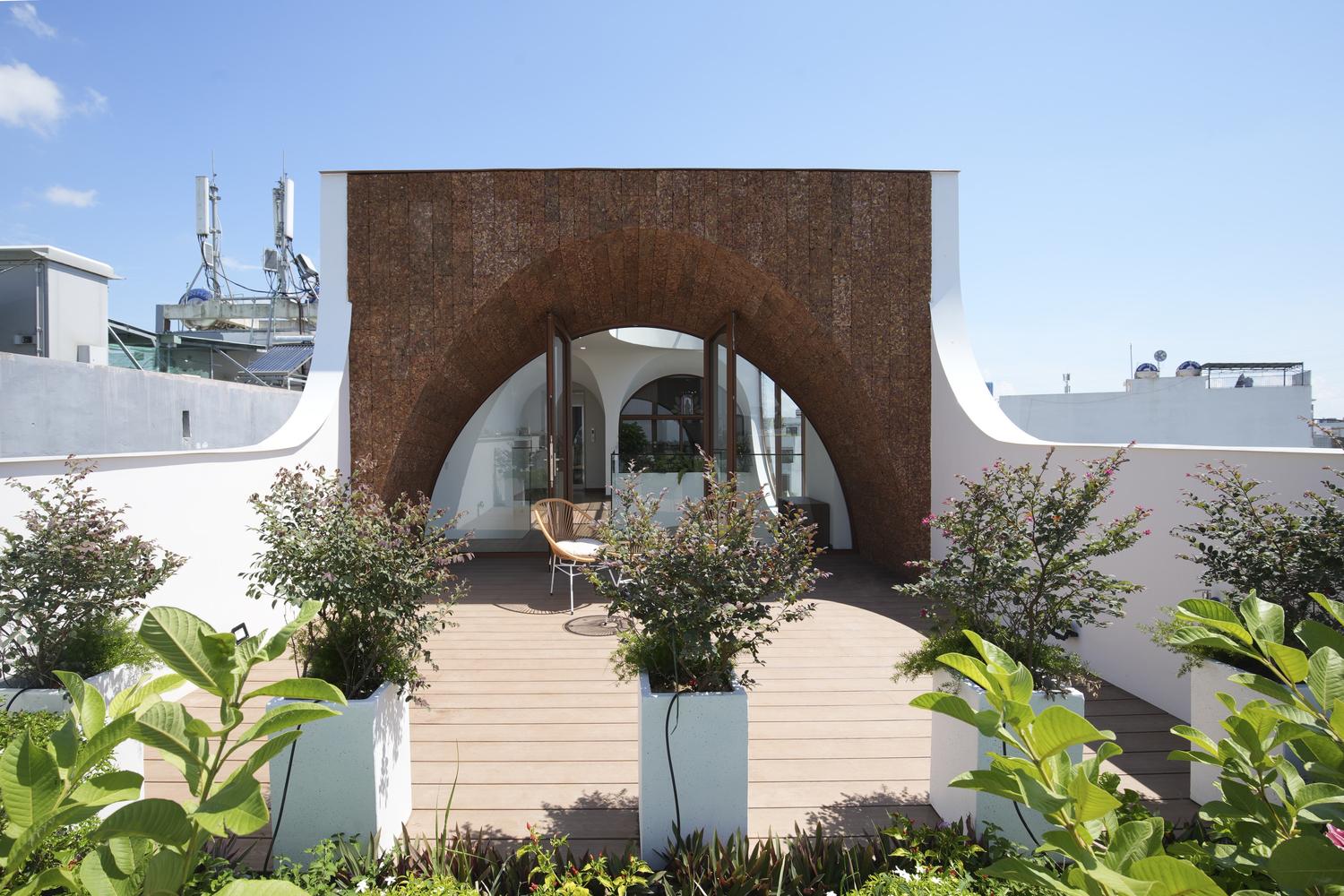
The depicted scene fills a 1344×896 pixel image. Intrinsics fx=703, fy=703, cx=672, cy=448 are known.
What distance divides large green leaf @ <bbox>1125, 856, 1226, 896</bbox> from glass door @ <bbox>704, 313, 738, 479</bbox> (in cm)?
674

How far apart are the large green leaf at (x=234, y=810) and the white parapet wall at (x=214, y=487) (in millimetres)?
3190

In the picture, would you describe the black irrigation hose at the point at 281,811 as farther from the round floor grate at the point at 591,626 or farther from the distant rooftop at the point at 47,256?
the distant rooftop at the point at 47,256

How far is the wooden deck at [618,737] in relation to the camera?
2.96 metres

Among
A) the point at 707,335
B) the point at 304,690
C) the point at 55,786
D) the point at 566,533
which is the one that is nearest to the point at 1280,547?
the point at 304,690

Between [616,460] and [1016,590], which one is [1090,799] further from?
[616,460]

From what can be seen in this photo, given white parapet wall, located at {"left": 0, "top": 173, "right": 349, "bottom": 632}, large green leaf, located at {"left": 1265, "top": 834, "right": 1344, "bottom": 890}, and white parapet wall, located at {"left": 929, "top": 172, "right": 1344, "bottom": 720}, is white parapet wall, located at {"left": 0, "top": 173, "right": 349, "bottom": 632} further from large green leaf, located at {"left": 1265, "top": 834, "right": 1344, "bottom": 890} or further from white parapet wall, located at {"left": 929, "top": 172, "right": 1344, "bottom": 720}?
white parapet wall, located at {"left": 929, "top": 172, "right": 1344, "bottom": 720}

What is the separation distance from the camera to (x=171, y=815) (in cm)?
87

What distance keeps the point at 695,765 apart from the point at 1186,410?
14683 mm

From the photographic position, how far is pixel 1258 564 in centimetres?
288

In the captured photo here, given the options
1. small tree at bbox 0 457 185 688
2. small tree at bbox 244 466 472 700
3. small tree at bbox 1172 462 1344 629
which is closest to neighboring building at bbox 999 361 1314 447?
small tree at bbox 1172 462 1344 629

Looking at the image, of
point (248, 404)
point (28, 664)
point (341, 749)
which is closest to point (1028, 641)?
point (341, 749)

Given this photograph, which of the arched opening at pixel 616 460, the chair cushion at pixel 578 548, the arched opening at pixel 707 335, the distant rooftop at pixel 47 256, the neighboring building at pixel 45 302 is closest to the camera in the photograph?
the chair cushion at pixel 578 548

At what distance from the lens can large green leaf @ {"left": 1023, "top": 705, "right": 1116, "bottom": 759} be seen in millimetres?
898

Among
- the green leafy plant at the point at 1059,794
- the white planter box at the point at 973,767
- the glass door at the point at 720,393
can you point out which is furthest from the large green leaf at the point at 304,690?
the glass door at the point at 720,393
